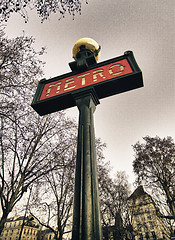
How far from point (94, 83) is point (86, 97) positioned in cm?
31

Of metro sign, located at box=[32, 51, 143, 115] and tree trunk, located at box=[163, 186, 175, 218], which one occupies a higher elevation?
metro sign, located at box=[32, 51, 143, 115]

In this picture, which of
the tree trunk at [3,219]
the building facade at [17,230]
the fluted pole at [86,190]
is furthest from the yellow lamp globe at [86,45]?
the building facade at [17,230]

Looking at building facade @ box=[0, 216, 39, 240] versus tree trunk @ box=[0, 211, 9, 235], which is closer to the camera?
tree trunk @ box=[0, 211, 9, 235]

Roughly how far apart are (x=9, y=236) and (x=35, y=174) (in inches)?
3422

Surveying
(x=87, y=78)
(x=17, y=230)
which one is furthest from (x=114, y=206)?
(x=17, y=230)

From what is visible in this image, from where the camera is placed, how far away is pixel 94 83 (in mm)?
2553

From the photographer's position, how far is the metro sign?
2.47 m

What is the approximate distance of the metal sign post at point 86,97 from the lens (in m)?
1.36

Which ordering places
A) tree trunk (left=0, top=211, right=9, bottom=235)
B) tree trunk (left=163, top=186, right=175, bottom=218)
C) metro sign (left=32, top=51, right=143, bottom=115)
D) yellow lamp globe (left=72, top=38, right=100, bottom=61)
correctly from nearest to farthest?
metro sign (left=32, top=51, right=143, bottom=115), yellow lamp globe (left=72, top=38, right=100, bottom=61), tree trunk (left=0, top=211, right=9, bottom=235), tree trunk (left=163, top=186, right=175, bottom=218)

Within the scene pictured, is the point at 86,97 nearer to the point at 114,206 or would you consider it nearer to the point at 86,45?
the point at 86,45

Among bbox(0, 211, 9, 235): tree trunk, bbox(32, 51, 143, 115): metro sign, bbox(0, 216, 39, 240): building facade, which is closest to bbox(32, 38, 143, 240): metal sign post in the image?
bbox(32, 51, 143, 115): metro sign

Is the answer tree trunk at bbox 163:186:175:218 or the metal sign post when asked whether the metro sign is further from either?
tree trunk at bbox 163:186:175:218

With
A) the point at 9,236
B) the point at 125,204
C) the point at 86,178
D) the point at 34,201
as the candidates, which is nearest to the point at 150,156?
the point at 125,204

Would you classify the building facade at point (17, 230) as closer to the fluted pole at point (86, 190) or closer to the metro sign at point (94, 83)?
the metro sign at point (94, 83)
